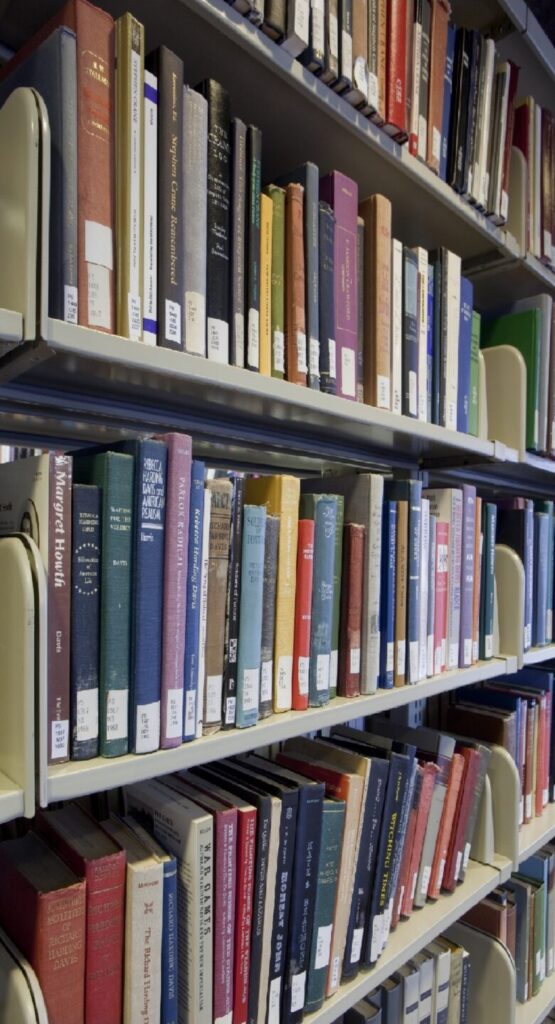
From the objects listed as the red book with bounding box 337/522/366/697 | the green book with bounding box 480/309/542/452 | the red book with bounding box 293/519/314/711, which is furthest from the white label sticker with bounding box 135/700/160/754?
the green book with bounding box 480/309/542/452

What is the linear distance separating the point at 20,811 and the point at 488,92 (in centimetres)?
124

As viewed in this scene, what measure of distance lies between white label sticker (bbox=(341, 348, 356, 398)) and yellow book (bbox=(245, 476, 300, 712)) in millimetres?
163

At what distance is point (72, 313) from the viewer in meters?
0.59

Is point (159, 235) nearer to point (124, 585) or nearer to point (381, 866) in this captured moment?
point (124, 585)

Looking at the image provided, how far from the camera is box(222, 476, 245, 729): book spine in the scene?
0.72 meters

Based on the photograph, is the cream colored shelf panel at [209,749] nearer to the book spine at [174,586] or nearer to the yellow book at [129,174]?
the book spine at [174,586]

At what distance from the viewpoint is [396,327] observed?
980 millimetres

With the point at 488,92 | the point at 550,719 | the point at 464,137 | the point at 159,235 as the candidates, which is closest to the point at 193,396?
the point at 159,235

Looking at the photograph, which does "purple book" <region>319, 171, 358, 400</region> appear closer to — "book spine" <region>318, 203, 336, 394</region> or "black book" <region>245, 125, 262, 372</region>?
"book spine" <region>318, 203, 336, 394</region>

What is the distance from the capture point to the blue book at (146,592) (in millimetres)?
628

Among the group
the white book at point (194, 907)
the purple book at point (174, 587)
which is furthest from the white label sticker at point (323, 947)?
the purple book at point (174, 587)

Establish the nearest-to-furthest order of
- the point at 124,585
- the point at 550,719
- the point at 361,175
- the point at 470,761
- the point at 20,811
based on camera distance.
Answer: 1. the point at 20,811
2. the point at 124,585
3. the point at 361,175
4. the point at 470,761
5. the point at 550,719

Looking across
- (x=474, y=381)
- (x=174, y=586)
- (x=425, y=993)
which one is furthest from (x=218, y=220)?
(x=425, y=993)

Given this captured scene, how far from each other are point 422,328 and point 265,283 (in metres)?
0.35
